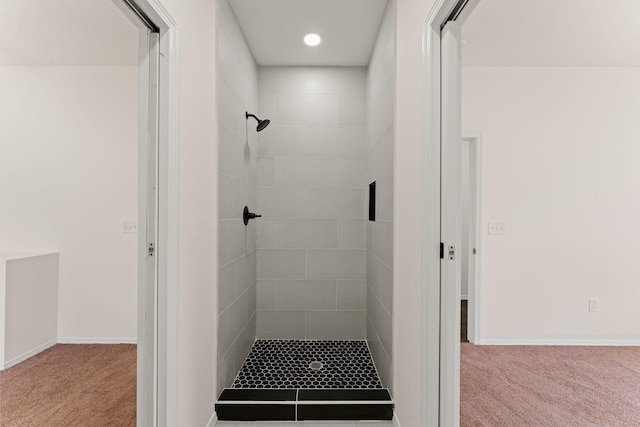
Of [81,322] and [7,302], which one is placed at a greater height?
[7,302]

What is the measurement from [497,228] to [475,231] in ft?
0.58

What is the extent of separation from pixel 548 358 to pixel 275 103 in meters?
2.79

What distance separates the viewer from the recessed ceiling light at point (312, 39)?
9.16 feet

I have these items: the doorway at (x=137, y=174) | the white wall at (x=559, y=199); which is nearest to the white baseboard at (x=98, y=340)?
the doorway at (x=137, y=174)

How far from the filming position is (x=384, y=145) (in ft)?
7.89

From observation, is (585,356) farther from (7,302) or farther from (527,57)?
(7,302)

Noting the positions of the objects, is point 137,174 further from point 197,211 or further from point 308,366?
point 308,366

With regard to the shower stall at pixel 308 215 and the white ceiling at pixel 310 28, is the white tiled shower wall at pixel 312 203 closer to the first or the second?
the shower stall at pixel 308 215

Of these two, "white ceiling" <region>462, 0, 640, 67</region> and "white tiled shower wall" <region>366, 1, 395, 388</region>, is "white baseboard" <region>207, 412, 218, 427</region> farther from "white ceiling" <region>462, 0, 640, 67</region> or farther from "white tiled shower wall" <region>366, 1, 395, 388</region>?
"white ceiling" <region>462, 0, 640, 67</region>

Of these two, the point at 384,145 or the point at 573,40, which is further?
the point at 384,145

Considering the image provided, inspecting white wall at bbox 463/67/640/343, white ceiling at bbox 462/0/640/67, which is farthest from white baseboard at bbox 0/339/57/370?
white ceiling at bbox 462/0/640/67

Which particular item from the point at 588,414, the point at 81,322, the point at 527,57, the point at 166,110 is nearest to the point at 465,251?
the point at 527,57

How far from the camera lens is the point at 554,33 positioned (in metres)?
2.13

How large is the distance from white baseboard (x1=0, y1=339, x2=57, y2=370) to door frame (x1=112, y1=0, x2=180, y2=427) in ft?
1.43
